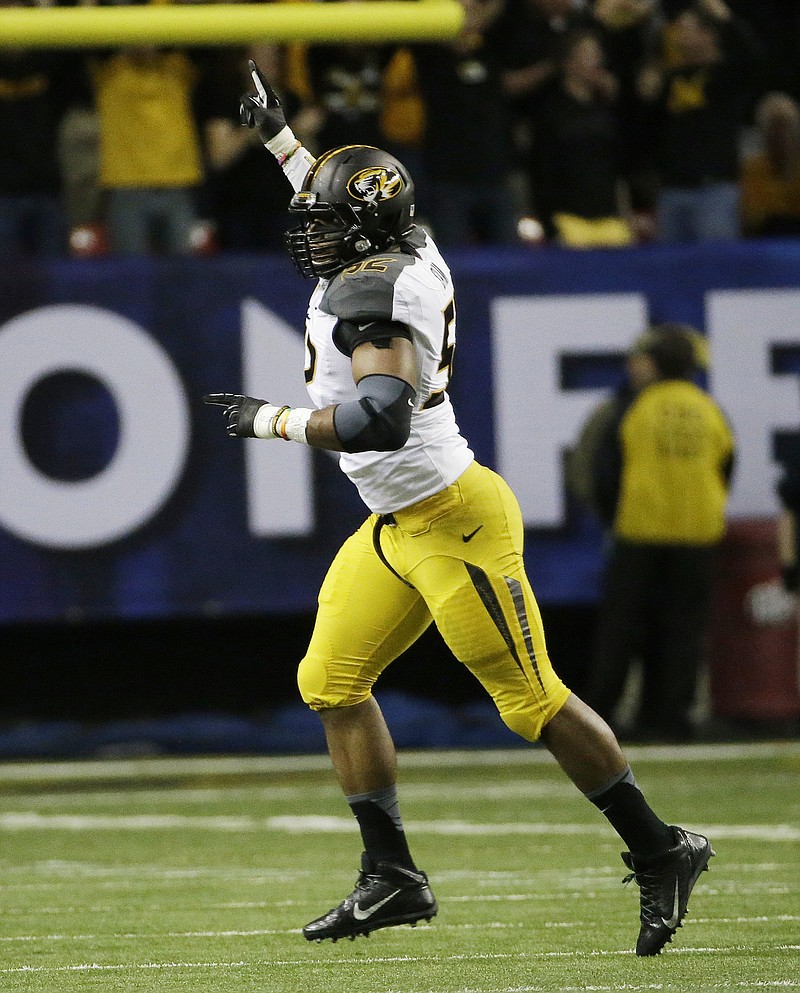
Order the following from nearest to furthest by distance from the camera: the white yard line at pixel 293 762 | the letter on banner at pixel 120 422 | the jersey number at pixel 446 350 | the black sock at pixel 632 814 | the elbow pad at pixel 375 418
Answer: the elbow pad at pixel 375 418
the black sock at pixel 632 814
the jersey number at pixel 446 350
the white yard line at pixel 293 762
the letter on banner at pixel 120 422

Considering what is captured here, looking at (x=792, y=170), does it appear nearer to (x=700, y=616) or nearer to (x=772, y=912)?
(x=700, y=616)

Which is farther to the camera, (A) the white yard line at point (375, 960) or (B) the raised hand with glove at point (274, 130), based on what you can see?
(B) the raised hand with glove at point (274, 130)

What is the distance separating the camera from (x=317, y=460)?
8.82 metres

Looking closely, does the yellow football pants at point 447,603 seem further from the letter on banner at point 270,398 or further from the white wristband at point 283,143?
the letter on banner at point 270,398

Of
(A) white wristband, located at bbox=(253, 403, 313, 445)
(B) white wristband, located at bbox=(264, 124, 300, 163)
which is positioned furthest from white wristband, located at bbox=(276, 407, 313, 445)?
(B) white wristband, located at bbox=(264, 124, 300, 163)

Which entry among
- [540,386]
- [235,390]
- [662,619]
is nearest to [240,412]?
[235,390]

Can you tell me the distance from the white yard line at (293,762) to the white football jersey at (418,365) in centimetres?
419

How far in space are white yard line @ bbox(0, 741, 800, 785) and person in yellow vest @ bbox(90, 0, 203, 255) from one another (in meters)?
2.37

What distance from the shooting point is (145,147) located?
348 inches

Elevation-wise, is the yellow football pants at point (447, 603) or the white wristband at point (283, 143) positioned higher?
the white wristband at point (283, 143)

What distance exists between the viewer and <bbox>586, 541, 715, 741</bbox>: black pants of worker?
8797 mm

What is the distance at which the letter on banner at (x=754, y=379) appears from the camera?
357 inches

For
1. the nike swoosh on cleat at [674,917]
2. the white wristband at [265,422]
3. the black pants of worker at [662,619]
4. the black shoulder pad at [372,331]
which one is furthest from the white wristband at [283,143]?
the black pants of worker at [662,619]

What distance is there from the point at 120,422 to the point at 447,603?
186 inches
